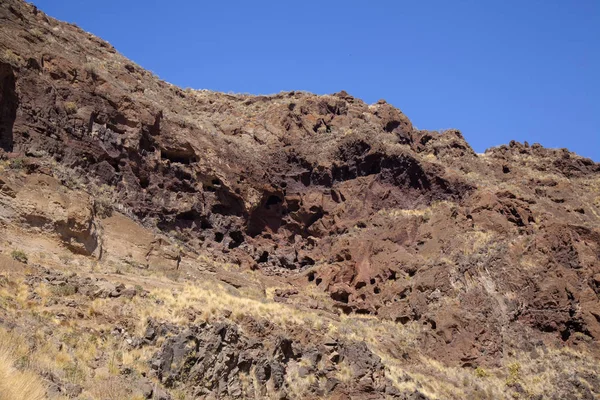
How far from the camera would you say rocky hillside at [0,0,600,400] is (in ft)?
47.1

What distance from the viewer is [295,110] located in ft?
145

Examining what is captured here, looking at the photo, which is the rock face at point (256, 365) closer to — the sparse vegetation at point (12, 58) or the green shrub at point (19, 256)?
the green shrub at point (19, 256)

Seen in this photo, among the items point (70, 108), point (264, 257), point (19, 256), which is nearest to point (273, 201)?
point (264, 257)

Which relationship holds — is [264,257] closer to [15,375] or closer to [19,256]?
[19,256]

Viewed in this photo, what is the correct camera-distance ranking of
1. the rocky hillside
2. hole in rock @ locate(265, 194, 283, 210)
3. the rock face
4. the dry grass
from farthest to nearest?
hole in rock @ locate(265, 194, 283, 210) < the rocky hillside < the rock face < the dry grass

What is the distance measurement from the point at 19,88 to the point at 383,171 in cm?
2322

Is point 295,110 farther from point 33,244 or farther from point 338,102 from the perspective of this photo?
point 33,244

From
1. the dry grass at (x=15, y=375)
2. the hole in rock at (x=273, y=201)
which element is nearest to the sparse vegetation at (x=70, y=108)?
the hole in rock at (x=273, y=201)

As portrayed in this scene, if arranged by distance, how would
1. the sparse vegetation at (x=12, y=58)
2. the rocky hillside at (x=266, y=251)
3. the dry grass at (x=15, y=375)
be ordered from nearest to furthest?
the dry grass at (x=15, y=375) < the rocky hillside at (x=266, y=251) < the sparse vegetation at (x=12, y=58)

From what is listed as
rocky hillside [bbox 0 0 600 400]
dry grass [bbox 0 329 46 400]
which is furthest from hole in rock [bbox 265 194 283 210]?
dry grass [bbox 0 329 46 400]

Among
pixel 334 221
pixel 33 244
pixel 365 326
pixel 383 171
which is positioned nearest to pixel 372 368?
pixel 365 326

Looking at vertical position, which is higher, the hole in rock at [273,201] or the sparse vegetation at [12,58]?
the hole in rock at [273,201]

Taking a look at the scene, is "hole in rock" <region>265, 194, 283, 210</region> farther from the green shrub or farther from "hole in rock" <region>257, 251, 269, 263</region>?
the green shrub

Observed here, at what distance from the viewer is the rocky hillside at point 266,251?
14344 mm
